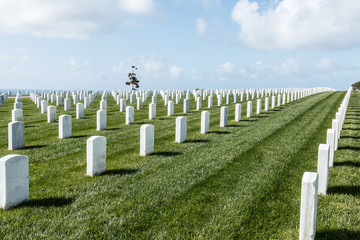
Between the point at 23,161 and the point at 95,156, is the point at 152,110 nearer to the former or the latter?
the point at 95,156

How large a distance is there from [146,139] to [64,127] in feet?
13.7

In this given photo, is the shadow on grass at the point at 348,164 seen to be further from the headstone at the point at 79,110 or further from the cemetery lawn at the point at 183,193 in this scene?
the headstone at the point at 79,110

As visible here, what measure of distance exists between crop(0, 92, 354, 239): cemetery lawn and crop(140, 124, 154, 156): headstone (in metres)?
0.29

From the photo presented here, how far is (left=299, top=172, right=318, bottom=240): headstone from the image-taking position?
3.54m

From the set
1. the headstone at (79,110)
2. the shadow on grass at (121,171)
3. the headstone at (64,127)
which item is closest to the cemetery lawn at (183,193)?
the shadow on grass at (121,171)

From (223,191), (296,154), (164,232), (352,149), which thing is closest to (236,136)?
(296,154)

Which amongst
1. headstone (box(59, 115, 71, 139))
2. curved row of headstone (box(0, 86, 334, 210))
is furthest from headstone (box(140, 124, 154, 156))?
headstone (box(59, 115, 71, 139))

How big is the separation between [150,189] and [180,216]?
119 centimetres

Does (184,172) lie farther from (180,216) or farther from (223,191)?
(180,216)

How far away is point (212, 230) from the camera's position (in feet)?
13.0

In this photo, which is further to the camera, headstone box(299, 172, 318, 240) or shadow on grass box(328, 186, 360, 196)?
shadow on grass box(328, 186, 360, 196)

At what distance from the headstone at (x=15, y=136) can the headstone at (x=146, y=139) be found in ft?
12.5

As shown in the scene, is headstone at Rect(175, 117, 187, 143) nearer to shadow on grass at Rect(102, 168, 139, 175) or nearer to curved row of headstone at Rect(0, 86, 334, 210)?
curved row of headstone at Rect(0, 86, 334, 210)

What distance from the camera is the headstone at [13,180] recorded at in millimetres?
4523
